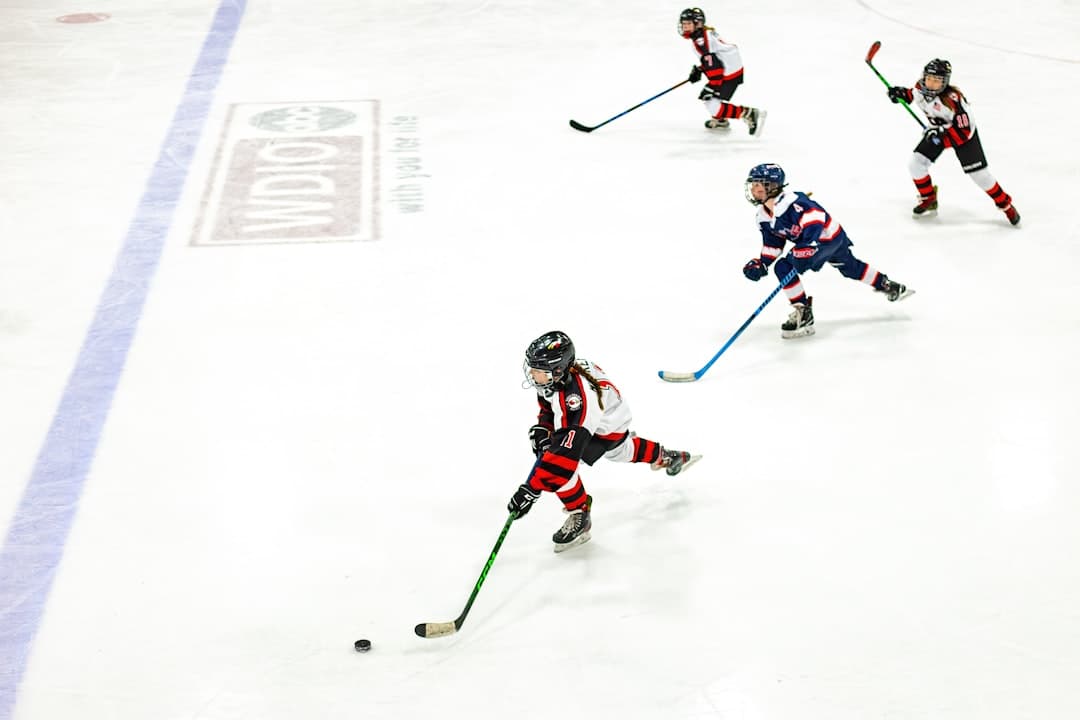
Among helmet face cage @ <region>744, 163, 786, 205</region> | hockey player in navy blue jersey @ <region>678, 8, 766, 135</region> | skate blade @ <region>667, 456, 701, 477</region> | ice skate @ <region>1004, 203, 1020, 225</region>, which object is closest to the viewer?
skate blade @ <region>667, 456, 701, 477</region>

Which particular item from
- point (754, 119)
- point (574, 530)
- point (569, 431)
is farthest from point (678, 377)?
point (754, 119)

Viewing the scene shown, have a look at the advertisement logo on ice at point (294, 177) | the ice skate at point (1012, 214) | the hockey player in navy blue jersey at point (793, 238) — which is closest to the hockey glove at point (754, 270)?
the hockey player in navy blue jersey at point (793, 238)

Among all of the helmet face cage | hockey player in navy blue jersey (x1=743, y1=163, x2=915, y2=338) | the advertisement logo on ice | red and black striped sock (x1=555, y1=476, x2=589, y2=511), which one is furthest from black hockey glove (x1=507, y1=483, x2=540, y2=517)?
the advertisement logo on ice

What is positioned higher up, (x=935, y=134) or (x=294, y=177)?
(x=935, y=134)

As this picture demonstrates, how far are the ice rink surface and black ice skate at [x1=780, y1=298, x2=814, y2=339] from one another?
0.11 meters

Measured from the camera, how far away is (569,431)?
148 inches

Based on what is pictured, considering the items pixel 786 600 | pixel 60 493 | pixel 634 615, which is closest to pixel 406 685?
pixel 634 615

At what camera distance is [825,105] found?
8.55 metres

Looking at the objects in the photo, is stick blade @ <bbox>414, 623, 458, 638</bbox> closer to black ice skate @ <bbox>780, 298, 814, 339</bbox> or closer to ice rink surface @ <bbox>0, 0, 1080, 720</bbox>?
ice rink surface @ <bbox>0, 0, 1080, 720</bbox>

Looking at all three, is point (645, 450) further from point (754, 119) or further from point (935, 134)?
point (754, 119)

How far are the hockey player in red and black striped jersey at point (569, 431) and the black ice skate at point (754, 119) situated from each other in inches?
168

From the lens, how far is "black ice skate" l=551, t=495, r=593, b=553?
13.3ft

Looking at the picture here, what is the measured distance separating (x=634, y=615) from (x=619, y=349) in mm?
1880

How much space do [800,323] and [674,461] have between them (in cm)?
143
